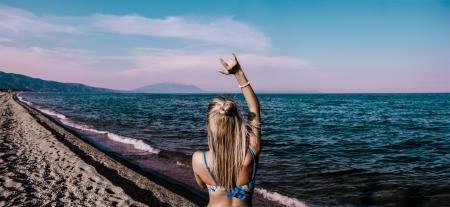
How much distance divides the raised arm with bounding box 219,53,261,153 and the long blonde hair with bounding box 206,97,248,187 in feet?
0.45

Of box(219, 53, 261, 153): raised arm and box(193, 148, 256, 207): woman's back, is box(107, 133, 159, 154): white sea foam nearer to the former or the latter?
box(193, 148, 256, 207): woman's back

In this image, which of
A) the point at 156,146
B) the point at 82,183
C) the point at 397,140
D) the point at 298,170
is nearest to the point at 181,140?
the point at 156,146

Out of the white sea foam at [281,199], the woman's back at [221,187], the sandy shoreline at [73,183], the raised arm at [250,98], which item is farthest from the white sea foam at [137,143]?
the raised arm at [250,98]

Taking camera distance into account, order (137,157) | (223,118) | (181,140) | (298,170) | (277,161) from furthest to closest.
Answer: (181,140) → (137,157) → (277,161) → (298,170) → (223,118)

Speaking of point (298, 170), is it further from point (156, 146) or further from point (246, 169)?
point (246, 169)

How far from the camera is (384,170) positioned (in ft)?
39.3

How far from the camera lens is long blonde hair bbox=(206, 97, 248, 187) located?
2.33 metres

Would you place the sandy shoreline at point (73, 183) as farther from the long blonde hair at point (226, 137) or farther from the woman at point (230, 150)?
the long blonde hair at point (226, 137)

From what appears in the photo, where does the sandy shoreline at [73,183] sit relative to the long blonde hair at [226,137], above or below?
below

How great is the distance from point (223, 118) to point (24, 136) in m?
16.4

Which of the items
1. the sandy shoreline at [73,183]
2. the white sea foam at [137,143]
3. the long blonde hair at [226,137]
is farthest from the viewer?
the white sea foam at [137,143]

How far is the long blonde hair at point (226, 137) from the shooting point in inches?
91.7

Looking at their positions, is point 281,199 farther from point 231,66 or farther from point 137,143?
point 137,143

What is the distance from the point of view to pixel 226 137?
7.77 feet
